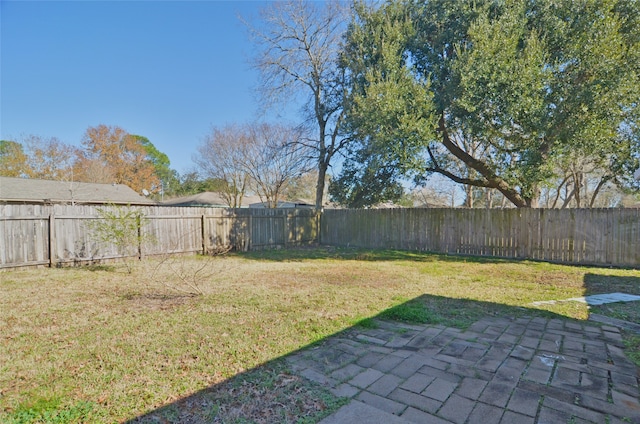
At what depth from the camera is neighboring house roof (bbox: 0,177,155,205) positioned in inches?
532

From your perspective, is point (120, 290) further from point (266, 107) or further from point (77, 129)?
point (77, 129)

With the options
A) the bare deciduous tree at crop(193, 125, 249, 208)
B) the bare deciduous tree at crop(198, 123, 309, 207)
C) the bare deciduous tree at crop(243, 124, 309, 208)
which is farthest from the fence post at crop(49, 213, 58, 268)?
the bare deciduous tree at crop(193, 125, 249, 208)

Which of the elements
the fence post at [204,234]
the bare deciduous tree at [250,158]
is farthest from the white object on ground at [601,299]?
the bare deciduous tree at [250,158]

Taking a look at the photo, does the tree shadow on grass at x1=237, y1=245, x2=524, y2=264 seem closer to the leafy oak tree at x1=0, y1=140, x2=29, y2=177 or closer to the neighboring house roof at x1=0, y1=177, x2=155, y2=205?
the neighboring house roof at x1=0, y1=177, x2=155, y2=205

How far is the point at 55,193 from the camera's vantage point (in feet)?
49.0

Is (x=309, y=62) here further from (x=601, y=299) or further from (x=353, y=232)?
(x=601, y=299)

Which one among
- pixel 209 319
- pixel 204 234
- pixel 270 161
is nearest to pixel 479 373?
pixel 209 319

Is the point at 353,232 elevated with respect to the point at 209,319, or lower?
elevated

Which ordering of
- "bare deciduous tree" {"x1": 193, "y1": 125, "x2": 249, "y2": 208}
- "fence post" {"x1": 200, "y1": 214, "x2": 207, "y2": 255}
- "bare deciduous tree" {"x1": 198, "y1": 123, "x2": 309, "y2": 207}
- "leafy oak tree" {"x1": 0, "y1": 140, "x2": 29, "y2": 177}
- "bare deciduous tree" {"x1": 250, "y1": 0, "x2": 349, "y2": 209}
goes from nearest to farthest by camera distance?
"fence post" {"x1": 200, "y1": 214, "x2": 207, "y2": 255} → "bare deciduous tree" {"x1": 250, "y1": 0, "x2": 349, "y2": 209} → "bare deciduous tree" {"x1": 198, "y1": 123, "x2": 309, "y2": 207} → "bare deciduous tree" {"x1": 193, "y1": 125, "x2": 249, "y2": 208} → "leafy oak tree" {"x1": 0, "y1": 140, "x2": 29, "y2": 177}

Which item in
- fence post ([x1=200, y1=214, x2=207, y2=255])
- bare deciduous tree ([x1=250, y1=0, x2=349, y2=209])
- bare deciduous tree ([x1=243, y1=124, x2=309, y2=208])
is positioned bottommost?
fence post ([x1=200, y1=214, x2=207, y2=255])

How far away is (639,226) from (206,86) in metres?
17.5

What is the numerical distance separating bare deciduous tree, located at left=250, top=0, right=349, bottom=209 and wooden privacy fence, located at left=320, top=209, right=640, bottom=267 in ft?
11.9

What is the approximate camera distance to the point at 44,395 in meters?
2.10

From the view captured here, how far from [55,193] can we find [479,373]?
60.8 feet
